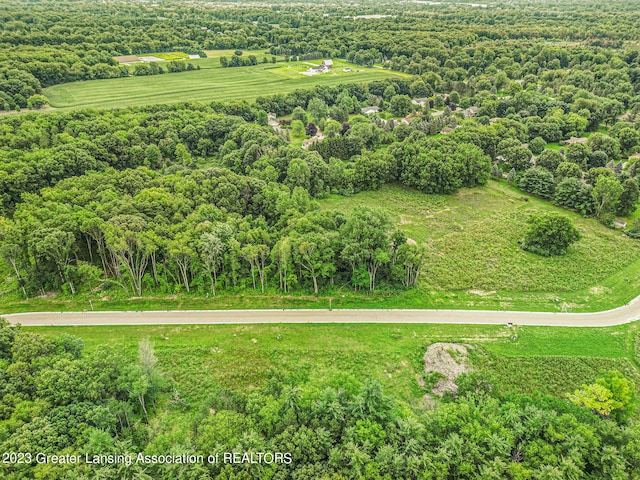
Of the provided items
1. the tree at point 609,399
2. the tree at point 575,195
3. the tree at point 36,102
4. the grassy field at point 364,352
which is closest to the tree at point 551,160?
the tree at point 575,195

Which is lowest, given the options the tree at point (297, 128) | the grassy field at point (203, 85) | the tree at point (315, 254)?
the tree at point (315, 254)

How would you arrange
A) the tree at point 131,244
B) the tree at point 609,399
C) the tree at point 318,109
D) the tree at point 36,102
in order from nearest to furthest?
the tree at point 609,399 → the tree at point 131,244 → the tree at point 36,102 → the tree at point 318,109

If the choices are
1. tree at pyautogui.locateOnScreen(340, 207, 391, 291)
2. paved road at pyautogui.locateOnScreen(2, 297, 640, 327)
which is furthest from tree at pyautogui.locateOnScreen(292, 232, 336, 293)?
paved road at pyautogui.locateOnScreen(2, 297, 640, 327)

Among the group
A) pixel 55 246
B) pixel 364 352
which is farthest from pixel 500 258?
pixel 55 246

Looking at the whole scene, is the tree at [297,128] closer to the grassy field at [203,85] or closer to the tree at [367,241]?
the grassy field at [203,85]

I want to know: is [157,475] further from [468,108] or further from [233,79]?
[233,79]
